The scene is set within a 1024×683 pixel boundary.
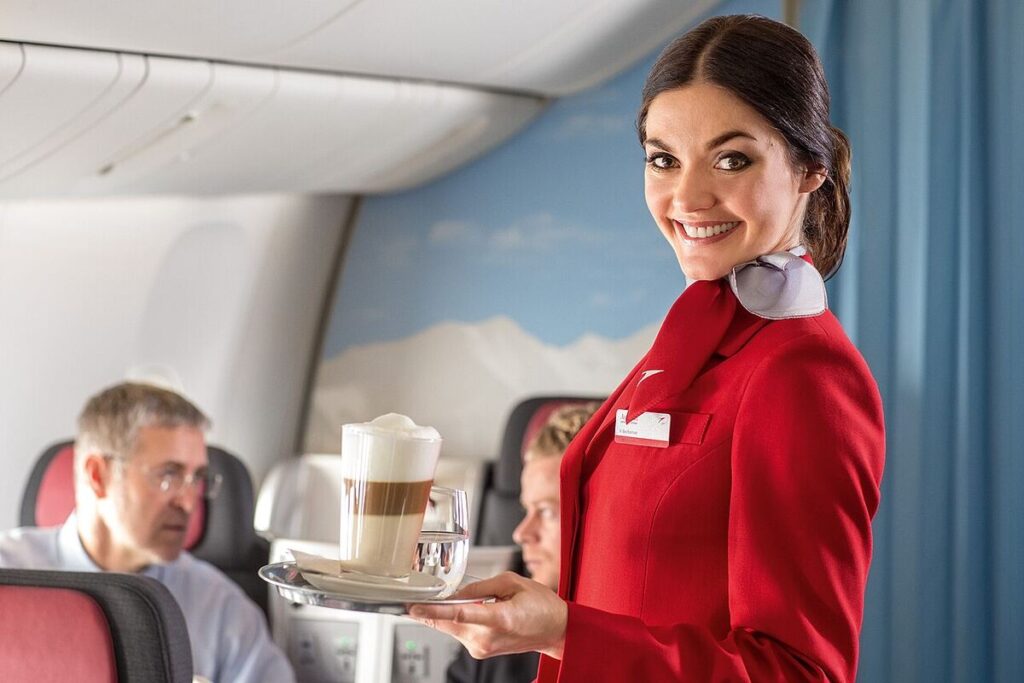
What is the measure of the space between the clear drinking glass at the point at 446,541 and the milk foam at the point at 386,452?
0.03 meters

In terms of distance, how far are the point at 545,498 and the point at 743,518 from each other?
1823 mm

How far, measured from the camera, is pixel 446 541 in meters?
1.08

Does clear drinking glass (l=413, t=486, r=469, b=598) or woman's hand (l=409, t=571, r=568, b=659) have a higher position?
clear drinking glass (l=413, t=486, r=469, b=598)

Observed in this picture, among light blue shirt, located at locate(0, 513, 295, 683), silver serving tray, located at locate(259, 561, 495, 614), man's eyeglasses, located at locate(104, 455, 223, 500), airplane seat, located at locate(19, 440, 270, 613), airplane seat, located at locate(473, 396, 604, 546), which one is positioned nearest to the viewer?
silver serving tray, located at locate(259, 561, 495, 614)

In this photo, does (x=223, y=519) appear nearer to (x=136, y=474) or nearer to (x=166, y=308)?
(x=136, y=474)

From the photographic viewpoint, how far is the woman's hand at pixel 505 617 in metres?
0.97

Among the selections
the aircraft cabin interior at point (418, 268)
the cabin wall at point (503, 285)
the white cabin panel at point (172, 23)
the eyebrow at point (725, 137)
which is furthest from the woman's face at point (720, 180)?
the cabin wall at point (503, 285)

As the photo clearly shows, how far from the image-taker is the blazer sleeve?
3.29 feet

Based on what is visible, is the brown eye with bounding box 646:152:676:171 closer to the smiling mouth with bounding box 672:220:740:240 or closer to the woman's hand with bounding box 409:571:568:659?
the smiling mouth with bounding box 672:220:740:240

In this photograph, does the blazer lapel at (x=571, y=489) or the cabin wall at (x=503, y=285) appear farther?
the cabin wall at (x=503, y=285)

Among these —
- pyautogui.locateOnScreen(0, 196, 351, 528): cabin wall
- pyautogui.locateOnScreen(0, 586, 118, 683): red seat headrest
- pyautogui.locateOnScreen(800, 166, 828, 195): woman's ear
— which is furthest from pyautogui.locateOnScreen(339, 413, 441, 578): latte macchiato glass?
pyautogui.locateOnScreen(0, 196, 351, 528): cabin wall

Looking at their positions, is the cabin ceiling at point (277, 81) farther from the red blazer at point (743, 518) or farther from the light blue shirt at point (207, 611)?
the red blazer at point (743, 518)

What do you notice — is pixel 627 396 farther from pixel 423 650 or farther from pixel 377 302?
pixel 377 302

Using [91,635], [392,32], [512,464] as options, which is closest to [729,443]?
[91,635]
